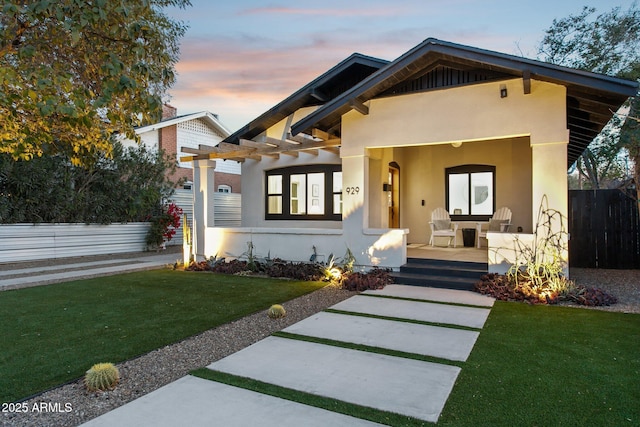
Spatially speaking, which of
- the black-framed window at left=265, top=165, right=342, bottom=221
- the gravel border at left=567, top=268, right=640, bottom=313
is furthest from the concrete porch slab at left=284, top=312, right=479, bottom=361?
the black-framed window at left=265, top=165, right=342, bottom=221

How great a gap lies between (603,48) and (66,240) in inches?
792

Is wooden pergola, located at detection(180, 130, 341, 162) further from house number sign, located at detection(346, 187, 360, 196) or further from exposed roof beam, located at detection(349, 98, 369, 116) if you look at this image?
house number sign, located at detection(346, 187, 360, 196)

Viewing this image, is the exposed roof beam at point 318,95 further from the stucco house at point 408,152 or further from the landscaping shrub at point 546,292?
the landscaping shrub at point 546,292

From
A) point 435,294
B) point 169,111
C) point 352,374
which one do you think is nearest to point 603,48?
point 435,294

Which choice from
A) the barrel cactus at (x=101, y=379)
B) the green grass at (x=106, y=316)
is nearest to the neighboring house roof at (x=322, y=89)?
the green grass at (x=106, y=316)

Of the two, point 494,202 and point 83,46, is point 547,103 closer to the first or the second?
point 494,202

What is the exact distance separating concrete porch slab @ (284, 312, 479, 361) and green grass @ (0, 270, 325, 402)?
1.25m

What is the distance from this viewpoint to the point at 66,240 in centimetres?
1223

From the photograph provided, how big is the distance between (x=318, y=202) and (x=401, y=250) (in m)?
3.90

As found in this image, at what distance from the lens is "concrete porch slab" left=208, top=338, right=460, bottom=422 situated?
9.77 feet

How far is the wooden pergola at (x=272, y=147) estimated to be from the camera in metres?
9.12

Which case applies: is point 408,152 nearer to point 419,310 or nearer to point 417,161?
point 417,161

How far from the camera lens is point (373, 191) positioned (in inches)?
394

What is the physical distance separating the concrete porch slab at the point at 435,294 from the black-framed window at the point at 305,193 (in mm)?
4055
